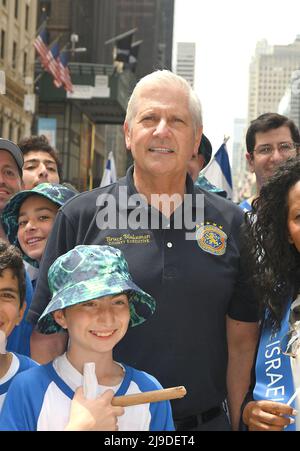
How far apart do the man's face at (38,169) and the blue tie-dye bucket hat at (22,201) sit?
5.34 feet

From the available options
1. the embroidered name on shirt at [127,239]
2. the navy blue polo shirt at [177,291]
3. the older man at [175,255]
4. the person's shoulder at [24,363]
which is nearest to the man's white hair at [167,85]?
the older man at [175,255]

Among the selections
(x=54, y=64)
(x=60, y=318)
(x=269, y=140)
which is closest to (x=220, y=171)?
(x=269, y=140)

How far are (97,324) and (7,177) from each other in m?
2.52

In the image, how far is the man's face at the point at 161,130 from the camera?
3.16 m

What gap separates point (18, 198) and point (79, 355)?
1.74m

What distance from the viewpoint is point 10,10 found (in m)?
37.0

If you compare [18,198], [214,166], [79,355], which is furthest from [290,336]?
[214,166]

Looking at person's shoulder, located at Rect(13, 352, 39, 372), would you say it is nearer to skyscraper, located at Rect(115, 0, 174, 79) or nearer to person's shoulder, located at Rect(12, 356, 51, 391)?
person's shoulder, located at Rect(12, 356, 51, 391)

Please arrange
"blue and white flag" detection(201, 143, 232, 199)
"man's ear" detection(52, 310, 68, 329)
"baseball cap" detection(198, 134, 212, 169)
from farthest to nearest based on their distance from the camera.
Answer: "blue and white flag" detection(201, 143, 232, 199)
"baseball cap" detection(198, 134, 212, 169)
"man's ear" detection(52, 310, 68, 329)

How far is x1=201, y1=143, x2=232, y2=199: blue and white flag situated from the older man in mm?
5604

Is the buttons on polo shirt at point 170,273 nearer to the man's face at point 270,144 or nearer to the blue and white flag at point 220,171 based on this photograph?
the man's face at point 270,144

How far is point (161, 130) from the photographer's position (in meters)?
3.12

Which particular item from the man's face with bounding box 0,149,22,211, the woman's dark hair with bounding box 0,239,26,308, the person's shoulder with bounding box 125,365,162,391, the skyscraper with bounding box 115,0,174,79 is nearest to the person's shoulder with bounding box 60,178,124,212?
the woman's dark hair with bounding box 0,239,26,308

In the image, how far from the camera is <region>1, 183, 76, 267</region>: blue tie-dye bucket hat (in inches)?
161
